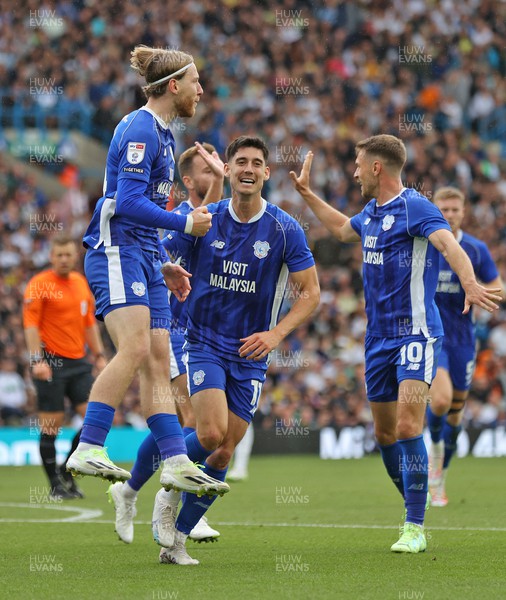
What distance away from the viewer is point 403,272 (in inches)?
330

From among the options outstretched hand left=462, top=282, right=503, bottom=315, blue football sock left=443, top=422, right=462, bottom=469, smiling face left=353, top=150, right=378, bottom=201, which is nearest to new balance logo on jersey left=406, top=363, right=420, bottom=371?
outstretched hand left=462, top=282, right=503, bottom=315

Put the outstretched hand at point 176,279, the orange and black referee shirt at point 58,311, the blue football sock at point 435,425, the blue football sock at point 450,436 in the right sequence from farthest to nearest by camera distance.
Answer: the orange and black referee shirt at point 58,311 < the blue football sock at point 450,436 < the blue football sock at point 435,425 < the outstretched hand at point 176,279

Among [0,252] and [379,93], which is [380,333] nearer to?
[0,252]

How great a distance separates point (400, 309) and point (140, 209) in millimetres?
2263

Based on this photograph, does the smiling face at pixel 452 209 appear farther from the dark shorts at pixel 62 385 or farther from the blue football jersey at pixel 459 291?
the dark shorts at pixel 62 385

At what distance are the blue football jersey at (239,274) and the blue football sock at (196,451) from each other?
0.64 m

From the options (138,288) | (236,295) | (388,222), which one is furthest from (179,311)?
(138,288)

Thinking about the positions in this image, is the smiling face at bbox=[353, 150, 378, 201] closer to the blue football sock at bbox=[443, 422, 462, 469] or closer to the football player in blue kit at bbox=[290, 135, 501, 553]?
the football player in blue kit at bbox=[290, 135, 501, 553]

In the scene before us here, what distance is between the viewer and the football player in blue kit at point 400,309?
815 centimetres

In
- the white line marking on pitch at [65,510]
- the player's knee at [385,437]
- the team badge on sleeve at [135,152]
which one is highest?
the team badge on sleeve at [135,152]

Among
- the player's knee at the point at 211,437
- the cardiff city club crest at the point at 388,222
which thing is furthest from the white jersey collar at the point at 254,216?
the player's knee at the point at 211,437

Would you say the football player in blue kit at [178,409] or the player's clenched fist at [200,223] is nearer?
the player's clenched fist at [200,223]

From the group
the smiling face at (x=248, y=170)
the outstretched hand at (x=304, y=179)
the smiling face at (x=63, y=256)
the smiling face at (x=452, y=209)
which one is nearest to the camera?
the smiling face at (x=248, y=170)

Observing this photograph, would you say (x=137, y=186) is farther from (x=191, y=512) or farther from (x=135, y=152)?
(x=191, y=512)
